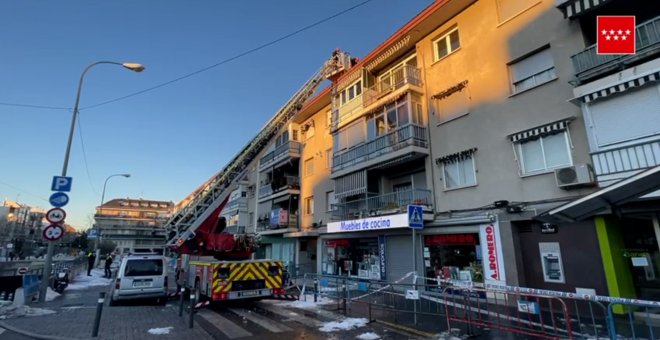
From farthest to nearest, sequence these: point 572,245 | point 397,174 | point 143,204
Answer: point 143,204 → point 397,174 → point 572,245

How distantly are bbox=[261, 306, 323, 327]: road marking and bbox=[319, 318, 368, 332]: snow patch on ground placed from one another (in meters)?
0.29

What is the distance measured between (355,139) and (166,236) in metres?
11.5

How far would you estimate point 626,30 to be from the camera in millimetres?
9117

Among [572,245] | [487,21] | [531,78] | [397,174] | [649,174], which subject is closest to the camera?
[649,174]

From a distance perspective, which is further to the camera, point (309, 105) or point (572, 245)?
point (309, 105)

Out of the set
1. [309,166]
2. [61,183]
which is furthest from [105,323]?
[309,166]

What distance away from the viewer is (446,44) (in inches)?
645

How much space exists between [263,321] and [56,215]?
8522mm

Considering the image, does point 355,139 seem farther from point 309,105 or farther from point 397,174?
point 309,105

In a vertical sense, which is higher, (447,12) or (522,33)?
(447,12)

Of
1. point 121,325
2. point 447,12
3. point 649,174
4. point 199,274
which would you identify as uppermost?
point 447,12

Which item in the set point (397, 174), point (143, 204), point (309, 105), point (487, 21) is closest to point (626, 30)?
point (487, 21)

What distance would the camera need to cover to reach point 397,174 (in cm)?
1819

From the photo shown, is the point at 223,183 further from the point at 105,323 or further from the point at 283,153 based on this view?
the point at 283,153
